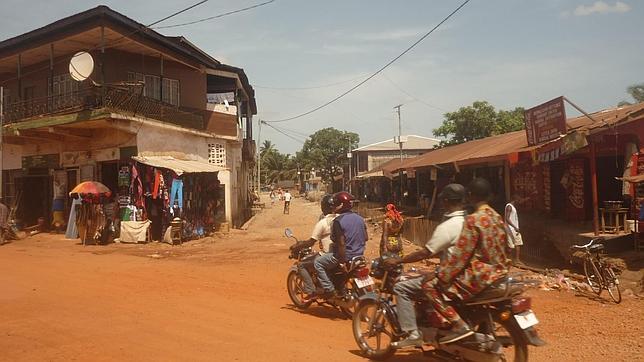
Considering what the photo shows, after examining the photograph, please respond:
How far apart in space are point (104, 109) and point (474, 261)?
15490mm

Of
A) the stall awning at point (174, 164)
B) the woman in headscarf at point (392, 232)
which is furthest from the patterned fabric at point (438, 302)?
the stall awning at point (174, 164)

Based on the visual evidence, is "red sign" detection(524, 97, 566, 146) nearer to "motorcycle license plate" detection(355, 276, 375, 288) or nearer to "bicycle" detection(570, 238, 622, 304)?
"bicycle" detection(570, 238, 622, 304)

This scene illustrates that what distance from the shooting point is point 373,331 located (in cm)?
505

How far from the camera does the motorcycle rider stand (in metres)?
6.39

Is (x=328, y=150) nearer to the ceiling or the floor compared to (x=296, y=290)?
nearer to the ceiling

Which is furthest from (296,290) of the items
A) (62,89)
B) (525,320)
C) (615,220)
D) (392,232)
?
(62,89)

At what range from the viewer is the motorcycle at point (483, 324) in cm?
400

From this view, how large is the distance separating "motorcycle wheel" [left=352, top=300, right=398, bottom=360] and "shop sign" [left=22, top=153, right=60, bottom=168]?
734 inches

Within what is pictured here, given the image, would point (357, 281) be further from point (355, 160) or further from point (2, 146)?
point (355, 160)

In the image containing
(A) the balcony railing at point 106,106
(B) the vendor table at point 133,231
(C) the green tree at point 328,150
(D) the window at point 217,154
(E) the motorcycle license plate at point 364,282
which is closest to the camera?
(E) the motorcycle license plate at point 364,282

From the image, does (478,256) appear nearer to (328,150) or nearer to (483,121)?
(483,121)

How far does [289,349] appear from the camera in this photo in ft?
17.6

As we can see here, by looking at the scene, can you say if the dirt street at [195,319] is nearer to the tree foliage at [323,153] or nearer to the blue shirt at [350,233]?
the blue shirt at [350,233]

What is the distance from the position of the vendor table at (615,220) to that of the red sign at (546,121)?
215cm
